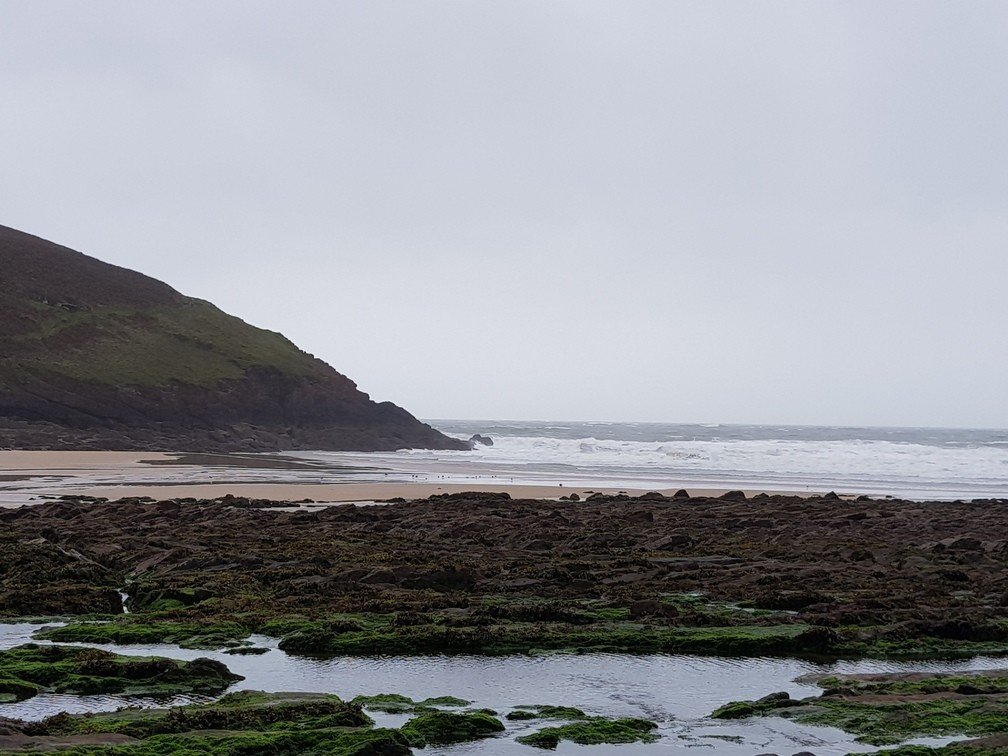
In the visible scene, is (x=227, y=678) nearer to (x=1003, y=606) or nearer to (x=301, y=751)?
(x=301, y=751)

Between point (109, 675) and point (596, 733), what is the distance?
180 inches

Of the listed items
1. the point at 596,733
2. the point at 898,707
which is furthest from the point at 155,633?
the point at 898,707

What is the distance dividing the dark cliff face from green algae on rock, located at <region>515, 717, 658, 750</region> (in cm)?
5560

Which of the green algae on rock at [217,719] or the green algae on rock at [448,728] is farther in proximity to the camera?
the green algae on rock at [448,728]

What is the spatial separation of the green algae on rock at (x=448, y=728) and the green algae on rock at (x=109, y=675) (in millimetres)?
2200

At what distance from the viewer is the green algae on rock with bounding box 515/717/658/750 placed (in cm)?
718

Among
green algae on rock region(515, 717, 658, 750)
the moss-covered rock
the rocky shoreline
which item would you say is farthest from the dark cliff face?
green algae on rock region(515, 717, 658, 750)

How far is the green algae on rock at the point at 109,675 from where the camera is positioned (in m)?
8.41

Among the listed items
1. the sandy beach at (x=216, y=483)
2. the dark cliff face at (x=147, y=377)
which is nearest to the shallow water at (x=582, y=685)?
the sandy beach at (x=216, y=483)

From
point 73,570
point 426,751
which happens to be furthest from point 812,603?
point 73,570

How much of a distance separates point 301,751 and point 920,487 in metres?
41.1

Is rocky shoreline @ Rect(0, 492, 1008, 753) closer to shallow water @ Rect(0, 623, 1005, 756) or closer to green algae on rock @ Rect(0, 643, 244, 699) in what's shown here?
shallow water @ Rect(0, 623, 1005, 756)

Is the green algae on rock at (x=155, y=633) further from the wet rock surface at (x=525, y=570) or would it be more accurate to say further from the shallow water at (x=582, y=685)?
the wet rock surface at (x=525, y=570)

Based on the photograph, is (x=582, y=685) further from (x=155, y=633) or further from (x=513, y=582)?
(x=155, y=633)
